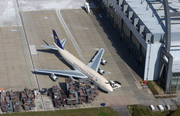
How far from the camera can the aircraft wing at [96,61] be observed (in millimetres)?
90694

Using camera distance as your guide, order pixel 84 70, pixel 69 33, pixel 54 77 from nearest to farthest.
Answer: pixel 84 70, pixel 54 77, pixel 69 33

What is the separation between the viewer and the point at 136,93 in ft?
276

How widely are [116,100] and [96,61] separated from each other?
17081 mm

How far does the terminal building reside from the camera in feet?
267

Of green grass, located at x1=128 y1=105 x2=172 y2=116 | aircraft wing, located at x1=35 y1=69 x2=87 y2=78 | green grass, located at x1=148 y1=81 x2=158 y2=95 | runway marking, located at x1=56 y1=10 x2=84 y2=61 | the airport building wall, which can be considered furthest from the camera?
runway marking, located at x1=56 y1=10 x2=84 y2=61

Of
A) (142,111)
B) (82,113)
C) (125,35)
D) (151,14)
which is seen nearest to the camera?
(82,113)

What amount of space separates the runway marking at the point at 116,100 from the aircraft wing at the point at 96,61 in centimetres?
1153

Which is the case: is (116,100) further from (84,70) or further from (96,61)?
(96,61)

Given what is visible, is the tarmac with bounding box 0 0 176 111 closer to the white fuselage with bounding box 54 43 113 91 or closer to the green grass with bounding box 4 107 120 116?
the green grass with bounding box 4 107 120 116

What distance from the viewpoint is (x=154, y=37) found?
83.2m

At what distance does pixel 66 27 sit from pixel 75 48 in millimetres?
17089

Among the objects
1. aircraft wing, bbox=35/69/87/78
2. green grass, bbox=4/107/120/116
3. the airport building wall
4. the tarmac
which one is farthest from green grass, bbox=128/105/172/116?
aircraft wing, bbox=35/69/87/78

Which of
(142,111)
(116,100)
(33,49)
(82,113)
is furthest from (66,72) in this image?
(142,111)

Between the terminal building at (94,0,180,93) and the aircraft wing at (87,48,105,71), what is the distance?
1094 cm
